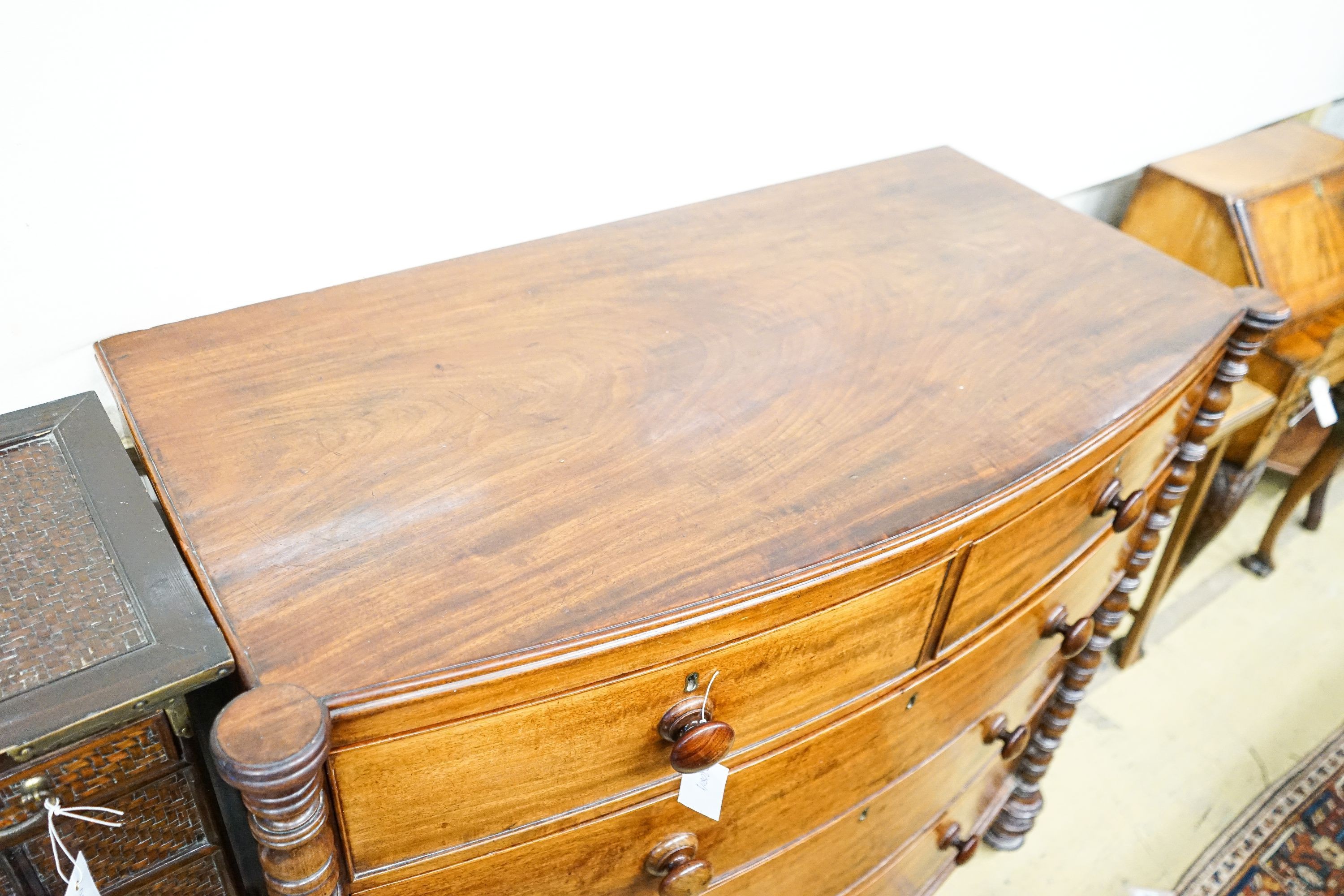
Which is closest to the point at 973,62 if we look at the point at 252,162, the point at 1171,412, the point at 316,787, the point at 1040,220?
the point at 1040,220

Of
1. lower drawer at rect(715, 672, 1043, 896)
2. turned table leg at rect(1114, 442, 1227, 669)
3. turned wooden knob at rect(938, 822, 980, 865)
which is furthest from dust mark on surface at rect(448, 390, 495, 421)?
turned table leg at rect(1114, 442, 1227, 669)

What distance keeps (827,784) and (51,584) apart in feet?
2.34

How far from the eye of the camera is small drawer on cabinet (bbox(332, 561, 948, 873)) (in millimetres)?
703

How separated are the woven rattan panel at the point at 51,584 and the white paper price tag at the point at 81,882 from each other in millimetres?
146

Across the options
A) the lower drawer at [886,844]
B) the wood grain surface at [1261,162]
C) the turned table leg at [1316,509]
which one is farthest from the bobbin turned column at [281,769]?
the turned table leg at [1316,509]

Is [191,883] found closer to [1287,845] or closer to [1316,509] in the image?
[1287,845]

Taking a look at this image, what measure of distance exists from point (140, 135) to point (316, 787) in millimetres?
621

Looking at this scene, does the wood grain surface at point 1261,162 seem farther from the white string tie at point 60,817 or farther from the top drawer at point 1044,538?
the white string tie at point 60,817

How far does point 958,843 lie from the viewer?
1.46 m

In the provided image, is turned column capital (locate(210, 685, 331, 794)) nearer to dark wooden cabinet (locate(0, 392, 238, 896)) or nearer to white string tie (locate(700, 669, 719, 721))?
dark wooden cabinet (locate(0, 392, 238, 896))

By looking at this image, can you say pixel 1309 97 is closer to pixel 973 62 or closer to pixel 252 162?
pixel 973 62

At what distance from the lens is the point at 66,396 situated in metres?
0.93

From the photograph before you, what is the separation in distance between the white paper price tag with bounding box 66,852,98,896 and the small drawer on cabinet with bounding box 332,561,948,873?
0.18 meters

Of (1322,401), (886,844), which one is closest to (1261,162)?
(1322,401)
